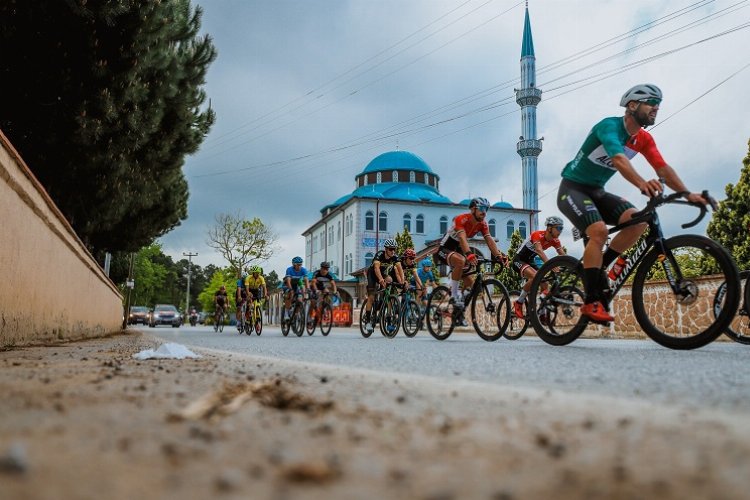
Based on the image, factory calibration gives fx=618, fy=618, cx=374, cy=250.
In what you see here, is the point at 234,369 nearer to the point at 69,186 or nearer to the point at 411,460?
the point at 411,460

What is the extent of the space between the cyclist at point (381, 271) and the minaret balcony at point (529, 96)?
212 ft

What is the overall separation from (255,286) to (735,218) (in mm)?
14671

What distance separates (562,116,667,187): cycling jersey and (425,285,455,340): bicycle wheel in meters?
3.95

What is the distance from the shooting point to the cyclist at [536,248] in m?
9.11

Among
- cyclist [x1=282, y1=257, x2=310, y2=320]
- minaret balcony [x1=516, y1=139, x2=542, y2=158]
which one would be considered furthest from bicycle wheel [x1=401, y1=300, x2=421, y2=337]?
minaret balcony [x1=516, y1=139, x2=542, y2=158]

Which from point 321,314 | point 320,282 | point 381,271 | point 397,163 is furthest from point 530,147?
point 381,271

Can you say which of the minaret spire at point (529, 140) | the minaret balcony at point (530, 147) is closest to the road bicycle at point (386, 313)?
the minaret spire at point (529, 140)

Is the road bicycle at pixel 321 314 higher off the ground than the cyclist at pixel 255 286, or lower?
lower

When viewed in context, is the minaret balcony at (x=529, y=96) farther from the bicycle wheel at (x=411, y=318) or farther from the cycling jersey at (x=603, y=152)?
the cycling jersey at (x=603, y=152)

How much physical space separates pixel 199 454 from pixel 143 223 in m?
17.9

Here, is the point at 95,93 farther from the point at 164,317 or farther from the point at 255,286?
the point at 164,317

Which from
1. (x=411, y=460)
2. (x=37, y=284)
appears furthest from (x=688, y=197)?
(x=37, y=284)

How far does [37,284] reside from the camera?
7359 mm

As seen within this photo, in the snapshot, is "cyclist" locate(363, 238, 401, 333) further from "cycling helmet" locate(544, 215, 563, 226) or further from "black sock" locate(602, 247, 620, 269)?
"black sock" locate(602, 247, 620, 269)
